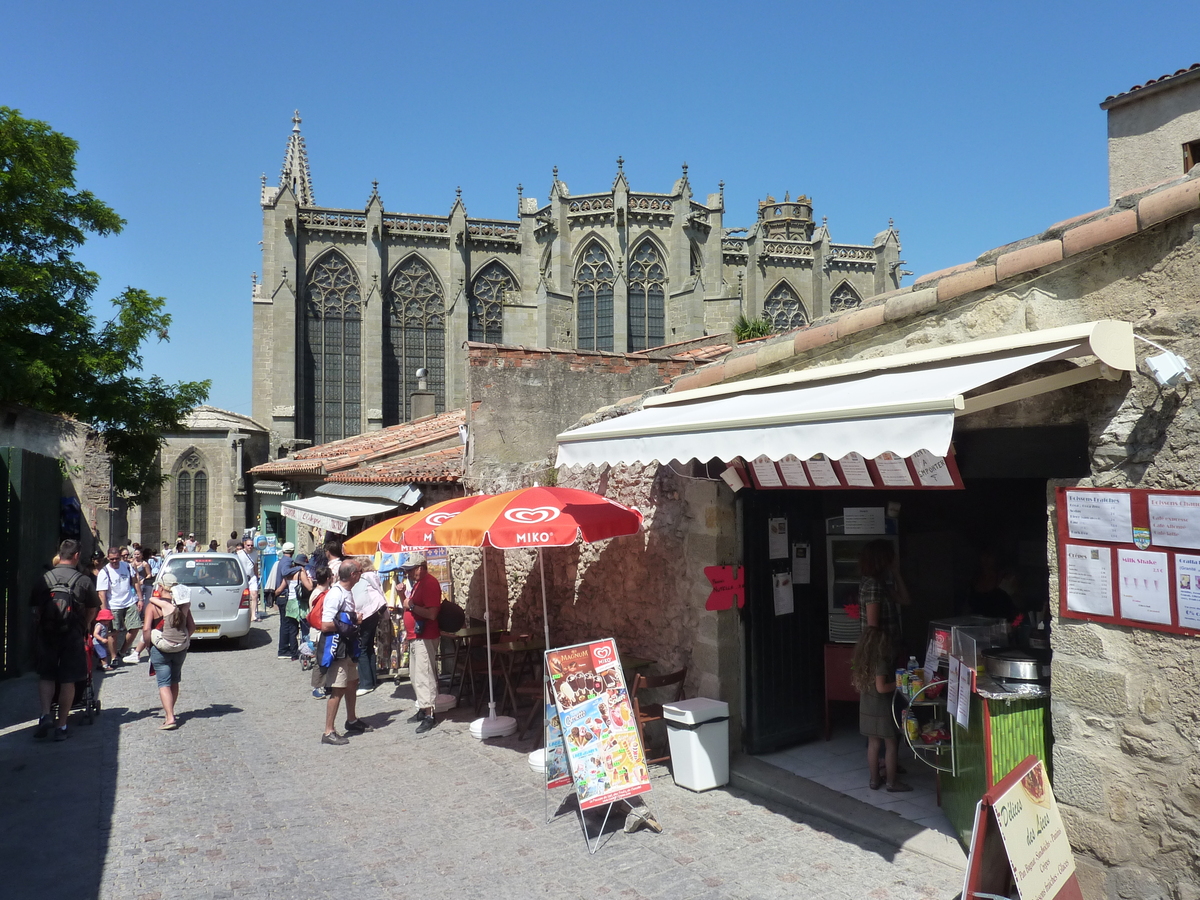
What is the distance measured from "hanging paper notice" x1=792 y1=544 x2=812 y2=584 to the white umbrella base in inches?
123

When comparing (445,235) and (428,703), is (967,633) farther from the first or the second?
(445,235)

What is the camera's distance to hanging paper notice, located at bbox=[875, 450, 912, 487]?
5.46 meters

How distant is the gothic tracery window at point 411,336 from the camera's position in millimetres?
42219

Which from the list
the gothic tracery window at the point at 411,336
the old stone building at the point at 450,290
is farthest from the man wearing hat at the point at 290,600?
the gothic tracery window at the point at 411,336

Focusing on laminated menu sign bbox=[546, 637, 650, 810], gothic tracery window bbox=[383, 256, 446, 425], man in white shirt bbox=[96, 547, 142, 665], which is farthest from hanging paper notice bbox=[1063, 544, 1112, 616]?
gothic tracery window bbox=[383, 256, 446, 425]

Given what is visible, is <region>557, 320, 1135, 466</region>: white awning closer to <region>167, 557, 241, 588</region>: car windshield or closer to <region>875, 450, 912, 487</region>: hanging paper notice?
<region>875, 450, 912, 487</region>: hanging paper notice

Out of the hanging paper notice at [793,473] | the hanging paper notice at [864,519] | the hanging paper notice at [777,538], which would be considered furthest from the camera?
the hanging paper notice at [864,519]

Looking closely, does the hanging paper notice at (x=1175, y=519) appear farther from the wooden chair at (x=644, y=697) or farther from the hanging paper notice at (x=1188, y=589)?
the wooden chair at (x=644, y=697)

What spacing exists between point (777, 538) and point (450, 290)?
37836mm

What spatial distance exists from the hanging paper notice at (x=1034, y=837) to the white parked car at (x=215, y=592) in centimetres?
1308

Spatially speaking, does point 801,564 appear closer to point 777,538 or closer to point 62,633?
point 777,538

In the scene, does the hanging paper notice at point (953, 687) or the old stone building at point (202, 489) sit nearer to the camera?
the hanging paper notice at point (953, 687)

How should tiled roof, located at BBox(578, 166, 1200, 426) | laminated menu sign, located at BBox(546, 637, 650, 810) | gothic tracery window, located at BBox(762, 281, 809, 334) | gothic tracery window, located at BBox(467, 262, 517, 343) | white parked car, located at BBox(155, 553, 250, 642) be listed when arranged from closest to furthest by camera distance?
1. tiled roof, located at BBox(578, 166, 1200, 426)
2. laminated menu sign, located at BBox(546, 637, 650, 810)
3. white parked car, located at BBox(155, 553, 250, 642)
4. gothic tracery window, located at BBox(467, 262, 517, 343)
5. gothic tracery window, located at BBox(762, 281, 809, 334)

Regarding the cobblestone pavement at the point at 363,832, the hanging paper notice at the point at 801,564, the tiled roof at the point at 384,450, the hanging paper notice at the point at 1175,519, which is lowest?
the cobblestone pavement at the point at 363,832
